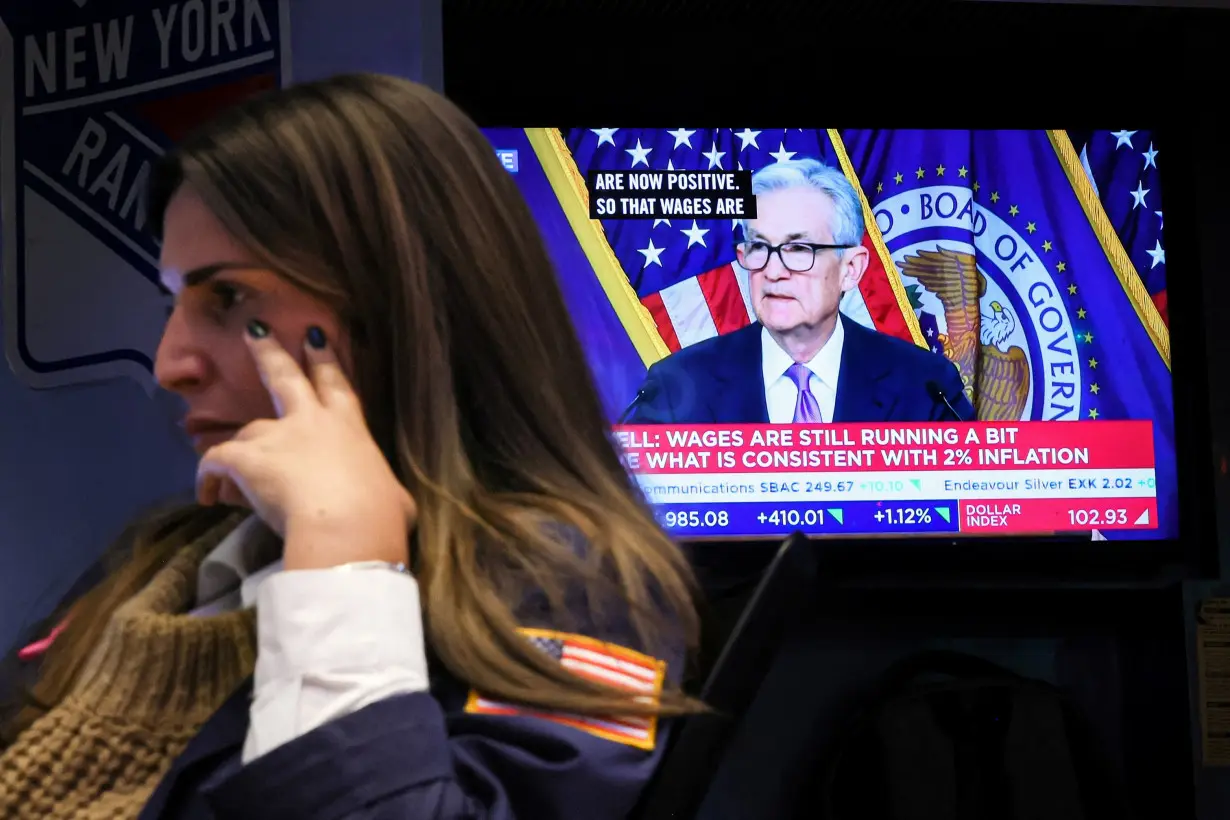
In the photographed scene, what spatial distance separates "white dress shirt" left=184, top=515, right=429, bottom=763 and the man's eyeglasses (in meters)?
1.24

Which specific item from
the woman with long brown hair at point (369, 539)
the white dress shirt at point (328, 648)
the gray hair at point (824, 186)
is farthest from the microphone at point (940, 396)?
the white dress shirt at point (328, 648)

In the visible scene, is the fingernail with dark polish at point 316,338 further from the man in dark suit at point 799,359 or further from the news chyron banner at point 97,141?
the man in dark suit at point 799,359

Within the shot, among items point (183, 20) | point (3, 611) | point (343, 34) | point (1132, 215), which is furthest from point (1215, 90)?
point (3, 611)

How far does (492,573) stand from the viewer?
28.2 inches

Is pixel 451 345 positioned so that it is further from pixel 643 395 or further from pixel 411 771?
pixel 643 395

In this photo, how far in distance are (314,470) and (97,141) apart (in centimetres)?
97

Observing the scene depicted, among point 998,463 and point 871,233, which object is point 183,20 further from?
point 998,463

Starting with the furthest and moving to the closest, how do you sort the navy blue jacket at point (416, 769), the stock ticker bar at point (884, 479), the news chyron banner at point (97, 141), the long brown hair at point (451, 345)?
the stock ticker bar at point (884, 479) < the news chyron banner at point (97, 141) < the long brown hair at point (451, 345) < the navy blue jacket at point (416, 769)

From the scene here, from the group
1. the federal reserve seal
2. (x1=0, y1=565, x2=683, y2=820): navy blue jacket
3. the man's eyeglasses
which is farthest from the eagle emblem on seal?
(x1=0, y1=565, x2=683, y2=820): navy blue jacket

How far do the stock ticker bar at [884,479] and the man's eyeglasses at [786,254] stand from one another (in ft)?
0.84

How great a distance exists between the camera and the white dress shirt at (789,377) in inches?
71.1

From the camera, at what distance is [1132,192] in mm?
1891

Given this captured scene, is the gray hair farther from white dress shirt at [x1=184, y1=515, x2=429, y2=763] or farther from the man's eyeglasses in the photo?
white dress shirt at [x1=184, y1=515, x2=429, y2=763]

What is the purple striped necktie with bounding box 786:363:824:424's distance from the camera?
1.81 meters
